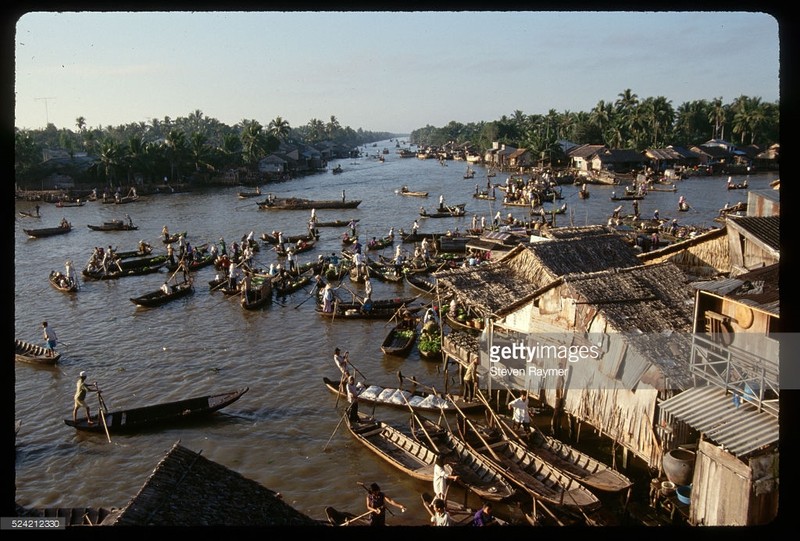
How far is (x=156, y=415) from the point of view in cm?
1298

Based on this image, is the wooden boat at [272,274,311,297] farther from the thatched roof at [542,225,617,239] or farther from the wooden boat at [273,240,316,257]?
the thatched roof at [542,225,617,239]

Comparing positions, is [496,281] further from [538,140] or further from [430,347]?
[538,140]

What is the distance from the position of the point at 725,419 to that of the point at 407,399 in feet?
23.9

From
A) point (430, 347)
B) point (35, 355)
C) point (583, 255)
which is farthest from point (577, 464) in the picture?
point (35, 355)

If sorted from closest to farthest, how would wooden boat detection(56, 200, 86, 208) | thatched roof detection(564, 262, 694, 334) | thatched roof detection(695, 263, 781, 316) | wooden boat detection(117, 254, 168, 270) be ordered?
thatched roof detection(695, 263, 781, 316), thatched roof detection(564, 262, 694, 334), wooden boat detection(117, 254, 168, 270), wooden boat detection(56, 200, 86, 208)

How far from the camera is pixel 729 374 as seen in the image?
7250mm

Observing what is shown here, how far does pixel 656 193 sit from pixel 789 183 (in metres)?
45.0

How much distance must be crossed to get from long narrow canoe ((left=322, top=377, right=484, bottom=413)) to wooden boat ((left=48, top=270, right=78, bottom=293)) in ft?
47.3

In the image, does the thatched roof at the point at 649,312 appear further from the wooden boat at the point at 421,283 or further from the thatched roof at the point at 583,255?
the wooden boat at the point at 421,283

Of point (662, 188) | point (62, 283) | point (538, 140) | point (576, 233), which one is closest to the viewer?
point (576, 233)

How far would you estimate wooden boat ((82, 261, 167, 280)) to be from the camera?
2520 centimetres

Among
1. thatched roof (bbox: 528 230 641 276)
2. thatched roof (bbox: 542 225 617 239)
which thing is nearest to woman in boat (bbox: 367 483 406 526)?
thatched roof (bbox: 528 230 641 276)

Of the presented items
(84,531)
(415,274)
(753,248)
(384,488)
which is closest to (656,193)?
(415,274)

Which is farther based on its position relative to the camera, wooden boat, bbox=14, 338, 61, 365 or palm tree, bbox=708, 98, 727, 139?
palm tree, bbox=708, 98, 727, 139
